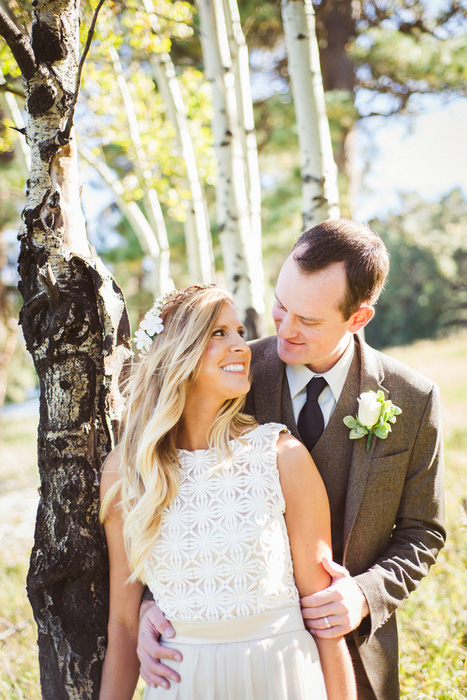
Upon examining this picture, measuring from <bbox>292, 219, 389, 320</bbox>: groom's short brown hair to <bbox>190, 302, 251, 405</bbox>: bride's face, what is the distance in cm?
42

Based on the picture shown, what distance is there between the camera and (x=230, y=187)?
409cm

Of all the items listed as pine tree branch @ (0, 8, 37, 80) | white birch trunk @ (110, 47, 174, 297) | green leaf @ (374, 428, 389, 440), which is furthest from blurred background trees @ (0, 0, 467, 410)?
green leaf @ (374, 428, 389, 440)

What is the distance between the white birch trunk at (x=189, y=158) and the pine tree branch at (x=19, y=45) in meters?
3.57

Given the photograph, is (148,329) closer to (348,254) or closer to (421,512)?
(348,254)

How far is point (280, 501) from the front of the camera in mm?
1904

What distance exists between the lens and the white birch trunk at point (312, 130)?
3.37 m

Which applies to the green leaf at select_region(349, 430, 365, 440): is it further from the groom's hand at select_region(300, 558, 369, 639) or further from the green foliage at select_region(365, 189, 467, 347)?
the green foliage at select_region(365, 189, 467, 347)

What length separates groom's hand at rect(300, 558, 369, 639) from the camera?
6.08 feet

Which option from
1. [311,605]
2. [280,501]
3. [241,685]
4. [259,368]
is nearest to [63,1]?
[259,368]

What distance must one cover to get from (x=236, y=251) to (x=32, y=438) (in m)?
10.2

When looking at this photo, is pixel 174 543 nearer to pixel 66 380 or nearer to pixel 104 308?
pixel 66 380

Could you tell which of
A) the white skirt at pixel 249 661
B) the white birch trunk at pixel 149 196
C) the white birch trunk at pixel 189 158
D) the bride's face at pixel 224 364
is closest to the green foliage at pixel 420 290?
the white birch trunk at pixel 149 196

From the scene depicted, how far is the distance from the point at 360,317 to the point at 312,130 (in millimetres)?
1615

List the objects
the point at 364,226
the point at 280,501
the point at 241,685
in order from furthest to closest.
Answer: the point at 364,226 → the point at 280,501 → the point at 241,685
